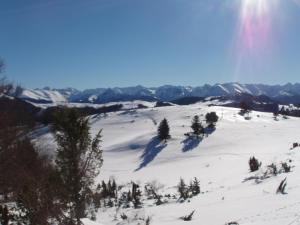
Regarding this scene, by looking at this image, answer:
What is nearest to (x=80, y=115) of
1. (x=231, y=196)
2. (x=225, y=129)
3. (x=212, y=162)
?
(x=231, y=196)

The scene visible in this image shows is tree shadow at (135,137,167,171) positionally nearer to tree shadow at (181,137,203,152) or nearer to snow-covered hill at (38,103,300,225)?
snow-covered hill at (38,103,300,225)

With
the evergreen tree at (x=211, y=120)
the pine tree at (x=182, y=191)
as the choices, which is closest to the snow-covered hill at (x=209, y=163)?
the pine tree at (x=182, y=191)

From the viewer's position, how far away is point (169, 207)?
20.1 meters

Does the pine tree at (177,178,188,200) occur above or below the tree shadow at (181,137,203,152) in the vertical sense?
above

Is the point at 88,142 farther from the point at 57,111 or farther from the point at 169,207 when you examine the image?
the point at 169,207

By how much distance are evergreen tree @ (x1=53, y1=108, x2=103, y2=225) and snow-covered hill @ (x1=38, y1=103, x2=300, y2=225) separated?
1721 mm

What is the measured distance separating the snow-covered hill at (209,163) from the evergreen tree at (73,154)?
172 cm

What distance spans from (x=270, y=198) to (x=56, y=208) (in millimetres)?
8095

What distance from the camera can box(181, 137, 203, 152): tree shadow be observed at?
6529cm

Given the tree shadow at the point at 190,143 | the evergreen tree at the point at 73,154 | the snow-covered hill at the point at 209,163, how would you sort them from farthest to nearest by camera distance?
the tree shadow at the point at 190,143
the evergreen tree at the point at 73,154
the snow-covered hill at the point at 209,163

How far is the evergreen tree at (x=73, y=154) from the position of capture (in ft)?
56.6

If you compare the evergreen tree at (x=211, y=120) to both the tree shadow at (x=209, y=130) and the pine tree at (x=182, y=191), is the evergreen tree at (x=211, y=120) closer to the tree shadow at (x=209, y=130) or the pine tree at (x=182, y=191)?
the tree shadow at (x=209, y=130)

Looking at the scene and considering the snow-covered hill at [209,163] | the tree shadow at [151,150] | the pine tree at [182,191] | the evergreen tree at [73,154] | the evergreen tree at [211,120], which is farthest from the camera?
the evergreen tree at [211,120]

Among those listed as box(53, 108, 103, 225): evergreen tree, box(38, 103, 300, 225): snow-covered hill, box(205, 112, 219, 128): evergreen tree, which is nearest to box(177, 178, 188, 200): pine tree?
box(38, 103, 300, 225): snow-covered hill
